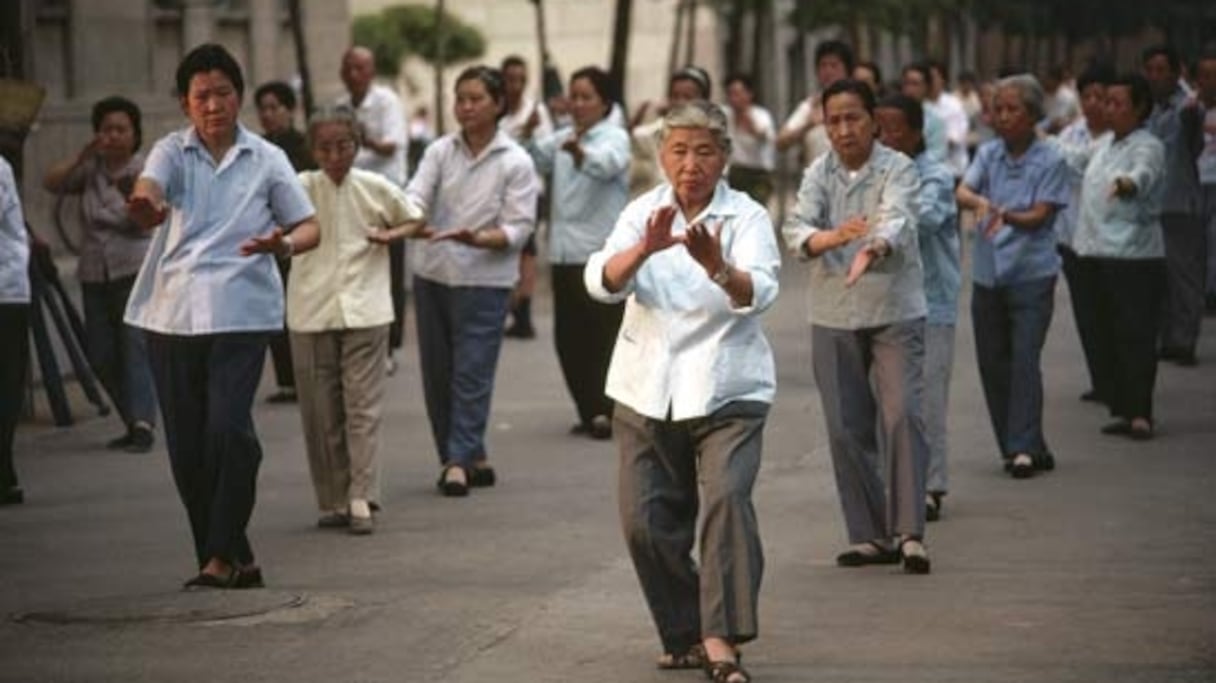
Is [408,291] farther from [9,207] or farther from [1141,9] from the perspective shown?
[1141,9]

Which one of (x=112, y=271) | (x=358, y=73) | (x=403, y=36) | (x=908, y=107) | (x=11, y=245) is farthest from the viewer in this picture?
(x=403, y=36)

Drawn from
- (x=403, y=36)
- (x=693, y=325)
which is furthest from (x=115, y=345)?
(x=403, y=36)

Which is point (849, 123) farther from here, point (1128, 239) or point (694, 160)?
point (1128, 239)

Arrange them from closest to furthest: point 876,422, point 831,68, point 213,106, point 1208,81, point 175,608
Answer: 1. point 175,608
2. point 213,106
3. point 876,422
4. point 831,68
5. point 1208,81

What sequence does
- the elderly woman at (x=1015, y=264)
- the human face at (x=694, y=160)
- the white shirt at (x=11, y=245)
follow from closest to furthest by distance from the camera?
the human face at (x=694, y=160) < the white shirt at (x=11, y=245) < the elderly woman at (x=1015, y=264)

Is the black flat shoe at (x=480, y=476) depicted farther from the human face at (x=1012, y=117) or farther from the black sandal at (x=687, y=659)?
the black sandal at (x=687, y=659)

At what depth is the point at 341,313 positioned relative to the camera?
1374 centimetres

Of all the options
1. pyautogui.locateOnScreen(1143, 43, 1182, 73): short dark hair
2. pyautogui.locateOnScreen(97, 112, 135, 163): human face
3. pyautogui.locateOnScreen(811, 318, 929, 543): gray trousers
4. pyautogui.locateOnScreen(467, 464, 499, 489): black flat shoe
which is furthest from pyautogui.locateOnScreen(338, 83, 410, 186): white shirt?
pyautogui.locateOnScreen(811, 318, 929, 543): gray trousers

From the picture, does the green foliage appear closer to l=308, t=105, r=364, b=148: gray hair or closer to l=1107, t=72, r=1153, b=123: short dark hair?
l=1107, t=72, r=1153, b=123: short dark hair

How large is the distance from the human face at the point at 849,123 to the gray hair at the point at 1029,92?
101 inches

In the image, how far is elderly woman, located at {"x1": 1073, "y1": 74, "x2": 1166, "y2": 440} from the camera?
16.8 m

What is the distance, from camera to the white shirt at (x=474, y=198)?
15070 millimetres

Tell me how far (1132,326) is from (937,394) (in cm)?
379

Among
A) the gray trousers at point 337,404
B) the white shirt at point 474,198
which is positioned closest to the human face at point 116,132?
the white shirt at point 474,198
